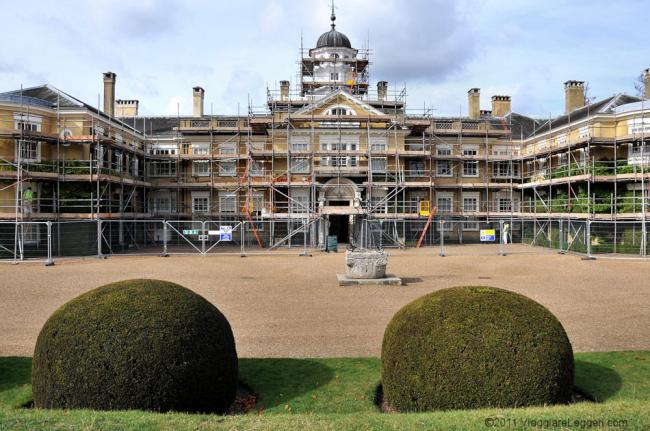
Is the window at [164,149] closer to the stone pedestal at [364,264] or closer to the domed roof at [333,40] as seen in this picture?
the domed roof at [333,40]

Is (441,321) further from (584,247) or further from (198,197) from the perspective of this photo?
(198,197)

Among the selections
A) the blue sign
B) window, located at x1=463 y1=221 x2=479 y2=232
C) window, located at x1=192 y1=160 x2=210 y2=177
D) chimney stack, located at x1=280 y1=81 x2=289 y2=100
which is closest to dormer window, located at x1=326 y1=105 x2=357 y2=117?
chimney stack, located at x1=280 y1=81 x2=289 y2=100

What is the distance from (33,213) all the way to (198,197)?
1286cm

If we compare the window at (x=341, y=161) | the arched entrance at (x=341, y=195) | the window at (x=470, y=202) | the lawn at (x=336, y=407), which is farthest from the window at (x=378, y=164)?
the lawn at (x=336, y=407)

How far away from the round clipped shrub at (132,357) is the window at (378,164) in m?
30.6

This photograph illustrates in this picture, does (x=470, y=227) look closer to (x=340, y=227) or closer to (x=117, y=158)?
(x=340, y=227)

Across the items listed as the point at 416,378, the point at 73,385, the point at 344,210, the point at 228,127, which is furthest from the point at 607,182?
the point at 73,385

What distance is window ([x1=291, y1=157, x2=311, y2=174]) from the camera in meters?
36.7

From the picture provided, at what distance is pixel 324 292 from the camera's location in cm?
1678

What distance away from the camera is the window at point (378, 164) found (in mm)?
36625

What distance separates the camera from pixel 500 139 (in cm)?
4106

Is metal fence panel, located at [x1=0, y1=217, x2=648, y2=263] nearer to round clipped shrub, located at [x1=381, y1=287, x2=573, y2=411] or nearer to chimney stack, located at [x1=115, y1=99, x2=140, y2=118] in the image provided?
chimney stack, located at [x1=115, y1=99, x2=140, y2=118]

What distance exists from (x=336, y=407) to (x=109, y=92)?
37.4 m

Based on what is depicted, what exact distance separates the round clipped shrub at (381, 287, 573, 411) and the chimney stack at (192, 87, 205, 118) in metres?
40.8
